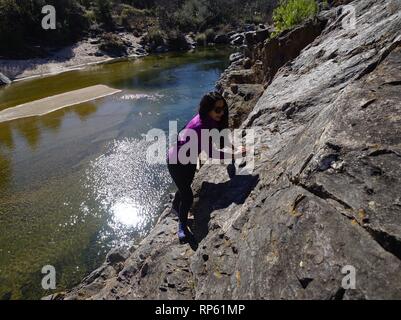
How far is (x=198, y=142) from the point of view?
6500 mm

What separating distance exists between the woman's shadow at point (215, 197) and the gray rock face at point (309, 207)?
29 mm

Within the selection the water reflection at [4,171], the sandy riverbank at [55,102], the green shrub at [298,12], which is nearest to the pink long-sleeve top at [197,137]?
the green shrub at [298,12]

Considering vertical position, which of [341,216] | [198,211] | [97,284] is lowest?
[97,284]

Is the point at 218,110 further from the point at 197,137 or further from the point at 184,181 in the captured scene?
the point at 184,181

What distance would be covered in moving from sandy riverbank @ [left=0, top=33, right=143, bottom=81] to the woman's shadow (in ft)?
136

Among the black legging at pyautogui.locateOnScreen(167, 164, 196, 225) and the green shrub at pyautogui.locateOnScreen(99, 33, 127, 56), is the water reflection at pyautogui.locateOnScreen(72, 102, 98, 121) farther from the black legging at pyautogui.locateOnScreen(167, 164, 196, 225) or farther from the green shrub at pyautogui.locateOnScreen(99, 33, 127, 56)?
the green shrub at pyautogui.locateOnScreen(99, 33, 127, 56)

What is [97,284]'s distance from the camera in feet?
29.0

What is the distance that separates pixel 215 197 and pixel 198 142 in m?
1.31

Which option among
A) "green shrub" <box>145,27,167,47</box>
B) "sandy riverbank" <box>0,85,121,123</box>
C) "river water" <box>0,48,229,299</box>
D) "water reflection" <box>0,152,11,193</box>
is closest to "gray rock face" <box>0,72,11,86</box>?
"river water" <box>0,48,229,299</box>

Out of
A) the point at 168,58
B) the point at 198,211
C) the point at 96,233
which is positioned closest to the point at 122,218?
the point at 96,233

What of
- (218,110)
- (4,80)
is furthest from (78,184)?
(4,80)

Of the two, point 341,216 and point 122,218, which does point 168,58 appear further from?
point 341,216
